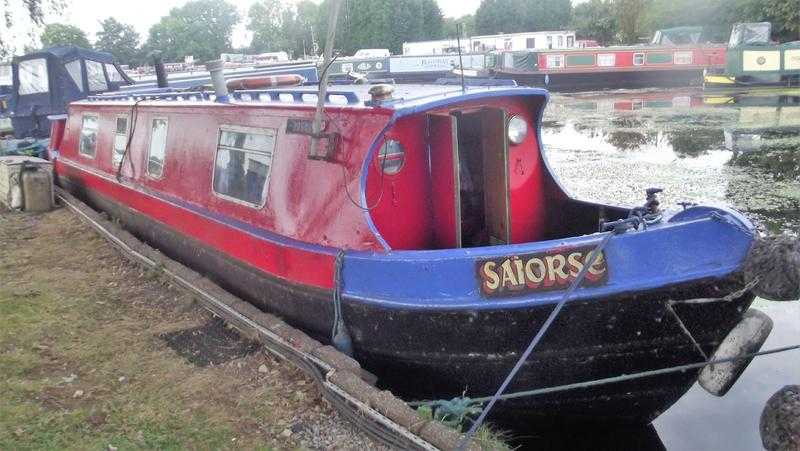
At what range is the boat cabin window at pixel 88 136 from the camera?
931cm

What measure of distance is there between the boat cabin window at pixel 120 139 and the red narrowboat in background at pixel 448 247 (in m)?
1.87

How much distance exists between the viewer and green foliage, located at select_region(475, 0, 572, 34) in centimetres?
6059

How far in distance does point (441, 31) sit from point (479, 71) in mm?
25847

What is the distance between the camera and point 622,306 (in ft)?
12.6

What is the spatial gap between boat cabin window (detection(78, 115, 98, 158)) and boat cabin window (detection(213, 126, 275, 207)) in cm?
427

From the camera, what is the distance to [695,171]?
38.3 feet

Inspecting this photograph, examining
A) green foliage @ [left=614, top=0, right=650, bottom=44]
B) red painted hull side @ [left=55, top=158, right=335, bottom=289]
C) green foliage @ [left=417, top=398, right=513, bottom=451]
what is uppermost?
green foliage @ [left=614, top=0, right=650, bottom=44]

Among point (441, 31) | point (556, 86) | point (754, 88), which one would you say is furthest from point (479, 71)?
point (441, 31)

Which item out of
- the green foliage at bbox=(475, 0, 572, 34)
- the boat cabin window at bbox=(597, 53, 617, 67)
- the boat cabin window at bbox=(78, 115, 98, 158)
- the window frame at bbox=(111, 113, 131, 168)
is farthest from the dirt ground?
the green foliage at bbox=(475, 0, 572, 34)

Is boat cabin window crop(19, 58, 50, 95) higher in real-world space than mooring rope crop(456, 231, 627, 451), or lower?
higher

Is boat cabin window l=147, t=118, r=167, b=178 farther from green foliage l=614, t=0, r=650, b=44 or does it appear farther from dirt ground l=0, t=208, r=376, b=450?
green foliage l=614, t=0, r=650, b=44

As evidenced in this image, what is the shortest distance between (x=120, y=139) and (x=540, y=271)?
6186 mm

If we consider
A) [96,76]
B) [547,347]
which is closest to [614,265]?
[547,347]

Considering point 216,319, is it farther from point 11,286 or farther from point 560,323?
point 560,323
